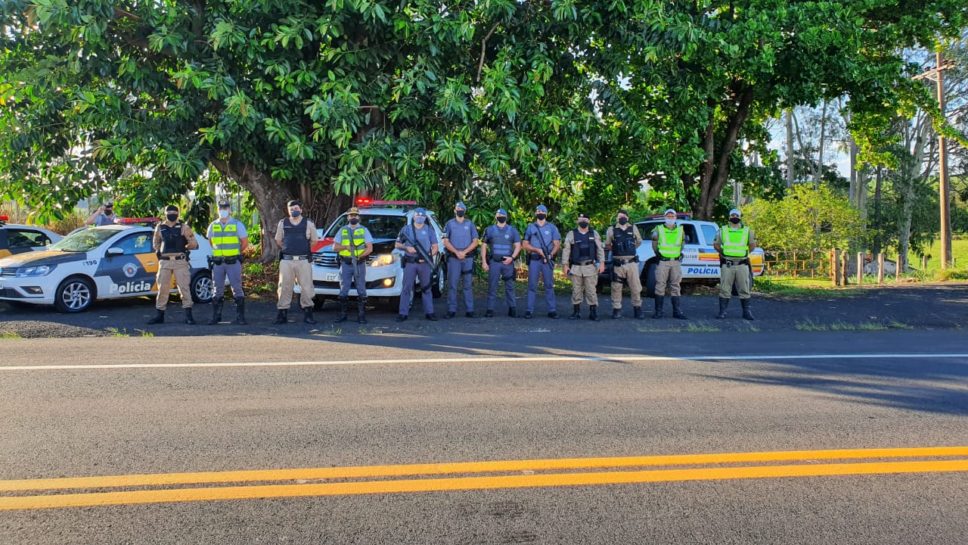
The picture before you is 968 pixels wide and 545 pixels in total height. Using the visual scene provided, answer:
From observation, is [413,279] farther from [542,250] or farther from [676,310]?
Answer: [676,310]

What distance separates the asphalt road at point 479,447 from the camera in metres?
3.76

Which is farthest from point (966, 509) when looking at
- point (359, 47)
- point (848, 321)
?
point (359, 47)

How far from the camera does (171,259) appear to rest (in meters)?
11.3

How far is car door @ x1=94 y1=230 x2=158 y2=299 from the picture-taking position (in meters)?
12.7

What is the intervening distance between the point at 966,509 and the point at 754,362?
13.6 ft

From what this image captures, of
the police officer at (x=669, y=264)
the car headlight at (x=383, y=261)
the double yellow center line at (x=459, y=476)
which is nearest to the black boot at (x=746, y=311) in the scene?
the police officer at (x=669, y=264)

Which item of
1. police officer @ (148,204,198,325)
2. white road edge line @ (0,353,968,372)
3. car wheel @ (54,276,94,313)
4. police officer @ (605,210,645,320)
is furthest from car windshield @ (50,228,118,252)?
police officer @ (605,210,645,320)

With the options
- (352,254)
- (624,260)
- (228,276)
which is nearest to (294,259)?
(352,254)

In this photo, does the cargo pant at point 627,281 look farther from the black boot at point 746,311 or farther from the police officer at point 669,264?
the black boot at point 746,311

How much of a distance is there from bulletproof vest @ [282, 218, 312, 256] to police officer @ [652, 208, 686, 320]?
19.3 ft

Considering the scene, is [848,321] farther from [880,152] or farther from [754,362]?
[880,152]

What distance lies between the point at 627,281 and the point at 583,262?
88 cm

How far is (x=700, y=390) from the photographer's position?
22.0 feet

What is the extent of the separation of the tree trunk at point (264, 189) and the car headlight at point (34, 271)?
481 centimetres
